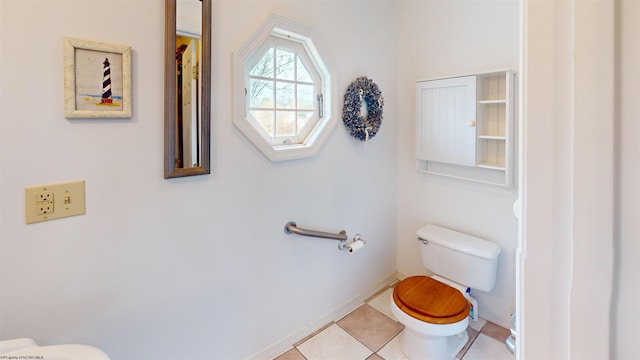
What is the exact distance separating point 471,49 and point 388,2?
0.73 m

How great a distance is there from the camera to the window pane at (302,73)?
1821 millimetres

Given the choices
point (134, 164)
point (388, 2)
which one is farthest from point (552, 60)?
point (388, 2)

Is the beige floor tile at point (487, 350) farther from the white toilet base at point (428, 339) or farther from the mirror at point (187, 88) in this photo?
the mirror at point (187, 88)

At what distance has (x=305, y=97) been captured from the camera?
1874mm

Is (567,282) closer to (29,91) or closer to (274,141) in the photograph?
(29,91)

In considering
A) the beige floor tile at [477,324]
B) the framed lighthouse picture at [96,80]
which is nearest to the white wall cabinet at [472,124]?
the beige floor tile at [477,324]

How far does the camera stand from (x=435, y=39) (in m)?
2.10

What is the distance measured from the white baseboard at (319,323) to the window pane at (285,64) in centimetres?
157

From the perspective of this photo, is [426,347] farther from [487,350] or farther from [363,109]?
[363,109]

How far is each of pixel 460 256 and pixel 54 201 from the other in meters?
2.05

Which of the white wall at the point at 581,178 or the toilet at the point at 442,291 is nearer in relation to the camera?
the white wall at the point at 581,178

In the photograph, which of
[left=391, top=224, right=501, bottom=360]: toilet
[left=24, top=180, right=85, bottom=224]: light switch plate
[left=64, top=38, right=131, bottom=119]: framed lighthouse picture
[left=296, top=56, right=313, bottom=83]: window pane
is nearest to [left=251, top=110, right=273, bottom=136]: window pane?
[left=296, top=56, right=313, bottom=83]: window pane

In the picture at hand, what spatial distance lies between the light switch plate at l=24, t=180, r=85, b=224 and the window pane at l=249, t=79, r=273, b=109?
2.89 feet

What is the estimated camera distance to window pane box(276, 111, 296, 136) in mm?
1763
